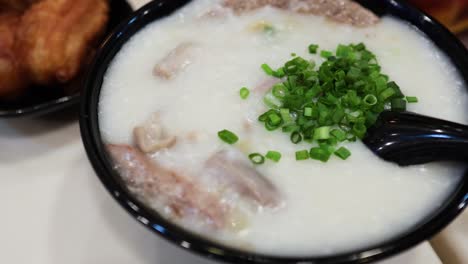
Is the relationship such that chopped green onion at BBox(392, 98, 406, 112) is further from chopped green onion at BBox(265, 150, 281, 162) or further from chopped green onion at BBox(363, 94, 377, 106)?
chopped green onion at BBox(265, 150, 281, 162)

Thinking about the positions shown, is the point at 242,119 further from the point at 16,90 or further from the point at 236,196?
the point at 16,90

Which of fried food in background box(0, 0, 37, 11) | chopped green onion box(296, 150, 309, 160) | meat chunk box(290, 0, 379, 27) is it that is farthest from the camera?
fried food in background box(0, 0, 37, 11)

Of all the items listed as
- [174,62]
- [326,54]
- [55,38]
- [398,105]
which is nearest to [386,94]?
[398,105]

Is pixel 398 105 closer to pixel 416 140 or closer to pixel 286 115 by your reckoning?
pixel 416 140

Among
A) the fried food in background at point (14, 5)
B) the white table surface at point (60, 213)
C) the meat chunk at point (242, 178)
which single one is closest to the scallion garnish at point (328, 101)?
the meat chunk at point (242, 178)

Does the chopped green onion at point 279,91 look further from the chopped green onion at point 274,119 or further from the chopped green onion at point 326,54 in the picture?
the chopped green onion at point 326,54

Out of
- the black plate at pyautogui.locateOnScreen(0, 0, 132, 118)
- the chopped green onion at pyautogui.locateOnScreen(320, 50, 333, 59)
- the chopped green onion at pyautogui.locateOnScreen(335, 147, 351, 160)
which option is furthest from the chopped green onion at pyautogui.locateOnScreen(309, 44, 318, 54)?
the black plate at pyautogui.locateOnScreen(0, 0, 132, 118)

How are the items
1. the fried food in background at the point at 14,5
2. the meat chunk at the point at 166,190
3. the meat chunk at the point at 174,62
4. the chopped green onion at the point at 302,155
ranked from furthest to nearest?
1. the fried food in background at the point at 14,5
2. the meat chunk at the point at 174,62
3. the chopped green onion at the point at 302,155
4. the meat chunk at the point at 166,190
